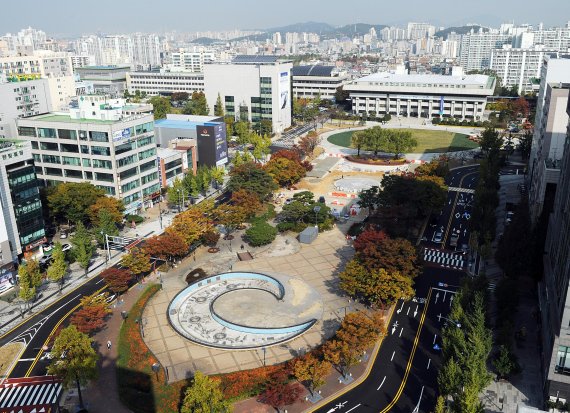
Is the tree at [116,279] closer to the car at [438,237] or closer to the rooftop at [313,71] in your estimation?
the car at [438,237]

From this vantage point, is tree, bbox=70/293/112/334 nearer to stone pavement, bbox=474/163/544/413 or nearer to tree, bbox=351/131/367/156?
stone pavement, bbox=474/163/544/413

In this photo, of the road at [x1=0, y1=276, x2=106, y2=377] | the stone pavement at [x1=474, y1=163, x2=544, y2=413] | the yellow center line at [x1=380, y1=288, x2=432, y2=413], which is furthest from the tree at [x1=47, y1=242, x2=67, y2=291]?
the stone pavement at [x1=474, y1=163, x2=544, y2=413]

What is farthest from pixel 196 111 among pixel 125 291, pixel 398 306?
pixel 398 306

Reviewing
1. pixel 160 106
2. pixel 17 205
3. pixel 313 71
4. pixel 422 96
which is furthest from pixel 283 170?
pixel 313 71

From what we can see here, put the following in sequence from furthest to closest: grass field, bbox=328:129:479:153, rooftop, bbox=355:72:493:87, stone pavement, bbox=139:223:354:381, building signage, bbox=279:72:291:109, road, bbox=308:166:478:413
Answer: rooftop, bbox=355:72:493:87 → building signage, bbox=279:72:291:109 → grass field, bbox=328:129:479:153 → stone pavement, bbox=139:223:354:381 → road, bbox=308:166:478:413

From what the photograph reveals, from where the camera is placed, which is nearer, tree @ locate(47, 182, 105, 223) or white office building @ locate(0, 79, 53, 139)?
tree @ locate(47, 182, 105, 223)

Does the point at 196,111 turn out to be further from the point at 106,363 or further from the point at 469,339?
the point at 469,339

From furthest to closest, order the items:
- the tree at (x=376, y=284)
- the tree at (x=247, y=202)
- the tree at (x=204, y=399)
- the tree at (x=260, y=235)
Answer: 1. the tree at (x=247, y=202)
2. the tree at (x=260, y=235)
3. the tree at (x=376, y=284)
4. the tree at (x=204, y=399)

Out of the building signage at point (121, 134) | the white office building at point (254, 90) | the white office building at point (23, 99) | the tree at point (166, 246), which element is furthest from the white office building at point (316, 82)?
the tree at point (166, 246)
